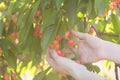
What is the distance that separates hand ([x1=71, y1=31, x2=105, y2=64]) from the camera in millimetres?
1271

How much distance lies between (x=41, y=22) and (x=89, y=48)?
0.73 ft

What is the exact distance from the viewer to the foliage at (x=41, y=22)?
121 centimetres

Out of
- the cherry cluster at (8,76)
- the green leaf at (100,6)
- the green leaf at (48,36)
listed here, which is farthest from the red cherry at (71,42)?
the cherry cluster at (8,76)

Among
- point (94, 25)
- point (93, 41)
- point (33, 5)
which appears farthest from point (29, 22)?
point (94, 25)

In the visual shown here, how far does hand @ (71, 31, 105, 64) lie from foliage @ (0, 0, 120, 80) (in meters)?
0.07

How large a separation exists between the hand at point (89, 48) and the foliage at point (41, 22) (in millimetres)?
73

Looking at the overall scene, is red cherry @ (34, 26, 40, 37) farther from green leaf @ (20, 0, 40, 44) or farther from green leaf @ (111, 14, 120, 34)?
green leaf @ (111, 14, 120, 34)

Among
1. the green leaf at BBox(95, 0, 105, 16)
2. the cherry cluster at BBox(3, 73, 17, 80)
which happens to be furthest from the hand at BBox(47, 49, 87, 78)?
the cherry cluster at BBox(3, 73, 17, 80)

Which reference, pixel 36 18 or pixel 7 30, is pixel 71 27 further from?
pixel 7 30

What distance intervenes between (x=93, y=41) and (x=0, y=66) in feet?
1.55

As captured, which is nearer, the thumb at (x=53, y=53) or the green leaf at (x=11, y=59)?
the thumb at (x=53, y=53)

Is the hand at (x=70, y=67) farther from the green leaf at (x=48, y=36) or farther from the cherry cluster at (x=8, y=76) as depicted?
the cherry cluster at (x=8, y=76)

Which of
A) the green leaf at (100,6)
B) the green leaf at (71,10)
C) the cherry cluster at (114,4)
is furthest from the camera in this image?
the cherry cluster at (114,4)

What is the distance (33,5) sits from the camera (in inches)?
48.2
